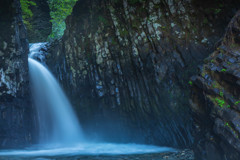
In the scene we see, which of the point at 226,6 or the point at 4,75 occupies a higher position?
the point at 226,6

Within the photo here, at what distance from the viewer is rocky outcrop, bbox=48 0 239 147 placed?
6.51 meters

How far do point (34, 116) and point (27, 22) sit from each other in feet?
36.9

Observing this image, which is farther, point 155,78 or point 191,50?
point 155,78

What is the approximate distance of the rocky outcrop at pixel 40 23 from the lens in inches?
705

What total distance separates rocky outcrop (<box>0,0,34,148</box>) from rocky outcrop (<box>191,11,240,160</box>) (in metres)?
6.73

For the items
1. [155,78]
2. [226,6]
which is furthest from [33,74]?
[226,6]

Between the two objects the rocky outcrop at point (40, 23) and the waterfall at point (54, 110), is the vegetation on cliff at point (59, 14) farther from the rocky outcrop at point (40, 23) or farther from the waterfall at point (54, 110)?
the waterfall at point (54, 110)

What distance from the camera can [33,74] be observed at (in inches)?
394

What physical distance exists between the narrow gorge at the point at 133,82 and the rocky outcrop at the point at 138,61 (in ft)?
0.11

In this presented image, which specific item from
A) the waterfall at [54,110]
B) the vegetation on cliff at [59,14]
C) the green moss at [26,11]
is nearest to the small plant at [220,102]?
the waterfall at [54,110]

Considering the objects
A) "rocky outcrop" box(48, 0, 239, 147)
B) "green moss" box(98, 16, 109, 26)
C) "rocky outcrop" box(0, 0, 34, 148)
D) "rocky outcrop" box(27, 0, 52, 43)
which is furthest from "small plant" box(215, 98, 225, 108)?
"rocky outcrop" box(27, 0, 52, 43)

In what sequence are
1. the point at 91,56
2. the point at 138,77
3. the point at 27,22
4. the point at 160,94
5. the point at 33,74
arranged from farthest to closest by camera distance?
the point at 27,22
the point at 33,74
the point at 91,56
the point at 138,77
the point at 160,94

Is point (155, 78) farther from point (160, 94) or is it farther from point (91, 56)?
point (91, 56)

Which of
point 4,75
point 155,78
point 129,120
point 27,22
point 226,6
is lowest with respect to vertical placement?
point 129,120
